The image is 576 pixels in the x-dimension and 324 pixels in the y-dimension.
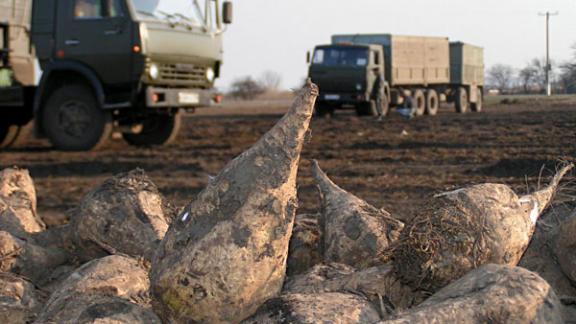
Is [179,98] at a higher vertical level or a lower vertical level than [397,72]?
lower

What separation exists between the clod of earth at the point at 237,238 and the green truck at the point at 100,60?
8.84 meters

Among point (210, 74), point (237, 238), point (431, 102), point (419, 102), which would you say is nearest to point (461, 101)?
point (431, 102)

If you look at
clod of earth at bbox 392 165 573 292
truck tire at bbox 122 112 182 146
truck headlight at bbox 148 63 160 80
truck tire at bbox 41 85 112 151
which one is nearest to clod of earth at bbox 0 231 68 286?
clod of earth at bbox 392 165 573 292

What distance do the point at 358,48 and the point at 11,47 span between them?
12073mm

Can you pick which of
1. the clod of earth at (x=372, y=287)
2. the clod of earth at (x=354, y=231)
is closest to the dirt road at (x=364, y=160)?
the clod of earth at (x=354, y=231)

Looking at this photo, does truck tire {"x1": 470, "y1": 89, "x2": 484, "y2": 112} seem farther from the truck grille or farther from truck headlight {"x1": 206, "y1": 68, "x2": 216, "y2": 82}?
the truck grille

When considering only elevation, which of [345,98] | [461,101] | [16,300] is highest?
[345,98]

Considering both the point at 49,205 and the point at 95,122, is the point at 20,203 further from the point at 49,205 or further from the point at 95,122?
the point at 95,122

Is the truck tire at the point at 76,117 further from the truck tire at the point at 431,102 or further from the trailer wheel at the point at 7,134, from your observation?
the truck tire at the point at 431,102

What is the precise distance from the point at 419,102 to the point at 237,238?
77.2 ft

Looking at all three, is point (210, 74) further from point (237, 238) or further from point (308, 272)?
point (237, 238)

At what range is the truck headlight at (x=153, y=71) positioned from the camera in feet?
37.6

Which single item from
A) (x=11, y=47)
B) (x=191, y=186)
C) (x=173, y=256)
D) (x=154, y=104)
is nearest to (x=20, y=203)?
(x=173, y=256)

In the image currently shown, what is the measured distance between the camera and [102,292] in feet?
9.43
